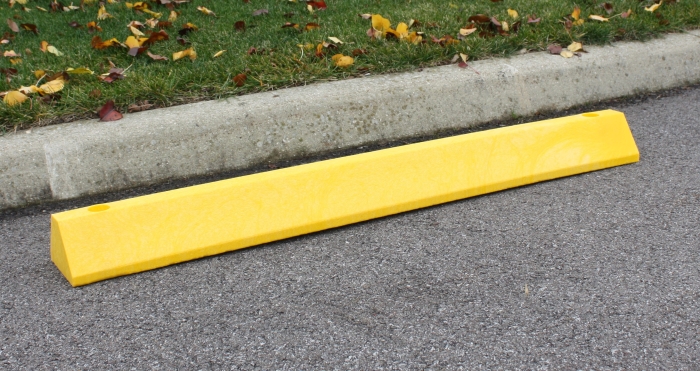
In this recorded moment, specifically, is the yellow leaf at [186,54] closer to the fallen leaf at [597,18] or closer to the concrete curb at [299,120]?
the concrete curb at [299,120]

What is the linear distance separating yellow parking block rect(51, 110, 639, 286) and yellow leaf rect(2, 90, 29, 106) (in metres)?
1.11

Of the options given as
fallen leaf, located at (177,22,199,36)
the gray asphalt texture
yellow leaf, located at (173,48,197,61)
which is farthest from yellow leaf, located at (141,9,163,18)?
the gray asphalt texture

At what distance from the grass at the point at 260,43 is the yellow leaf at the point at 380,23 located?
9cm

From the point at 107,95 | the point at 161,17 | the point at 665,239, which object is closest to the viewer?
the point at 665,239

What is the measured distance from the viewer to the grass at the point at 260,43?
134 inches

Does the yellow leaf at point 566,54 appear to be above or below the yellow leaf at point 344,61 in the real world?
below

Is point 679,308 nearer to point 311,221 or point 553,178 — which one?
point 553,178

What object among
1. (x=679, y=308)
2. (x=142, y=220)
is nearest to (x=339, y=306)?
(x=142, y=220)

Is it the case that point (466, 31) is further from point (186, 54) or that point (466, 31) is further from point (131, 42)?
point (131, 42)

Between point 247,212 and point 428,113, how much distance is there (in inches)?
50.8

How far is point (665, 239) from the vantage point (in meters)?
2.44

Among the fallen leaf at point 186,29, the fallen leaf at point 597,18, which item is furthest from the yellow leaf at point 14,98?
the fallen leaf at point 597,18

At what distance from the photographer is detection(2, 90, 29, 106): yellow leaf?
10.7ft

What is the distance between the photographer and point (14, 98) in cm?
327
